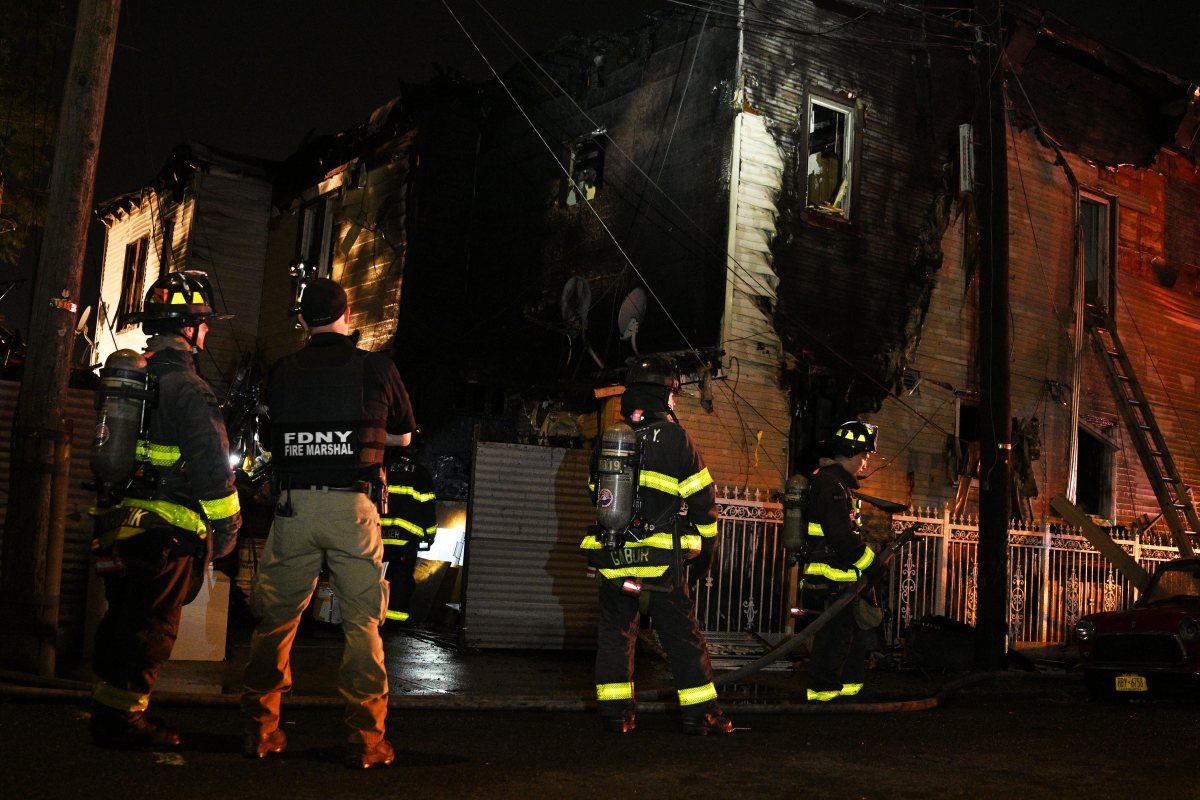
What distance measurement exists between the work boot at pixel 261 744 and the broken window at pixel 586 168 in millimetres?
12473

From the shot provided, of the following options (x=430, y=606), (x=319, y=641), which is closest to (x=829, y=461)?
(x=319, y=641)

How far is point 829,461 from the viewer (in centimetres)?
866

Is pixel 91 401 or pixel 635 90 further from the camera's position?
pixel 635 90

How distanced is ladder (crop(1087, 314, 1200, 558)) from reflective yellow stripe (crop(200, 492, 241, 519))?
607 inches

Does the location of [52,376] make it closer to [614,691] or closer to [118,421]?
[118,421]

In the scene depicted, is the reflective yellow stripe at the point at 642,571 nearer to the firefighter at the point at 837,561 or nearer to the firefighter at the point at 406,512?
the firefighter at the point at 837,561

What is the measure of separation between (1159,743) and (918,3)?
466 inches

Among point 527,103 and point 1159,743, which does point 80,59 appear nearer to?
point 1159,743

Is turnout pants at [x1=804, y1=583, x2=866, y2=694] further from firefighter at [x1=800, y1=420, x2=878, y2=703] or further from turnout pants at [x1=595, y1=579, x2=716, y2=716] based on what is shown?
turnout pants at [x1=595, y1=579, x2=716, y2=716]

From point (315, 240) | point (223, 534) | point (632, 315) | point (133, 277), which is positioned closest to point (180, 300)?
point (223, 534)

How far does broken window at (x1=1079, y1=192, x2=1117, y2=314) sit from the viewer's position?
713 inches

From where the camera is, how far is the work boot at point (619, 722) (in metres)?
6.70

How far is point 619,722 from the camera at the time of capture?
6695mm

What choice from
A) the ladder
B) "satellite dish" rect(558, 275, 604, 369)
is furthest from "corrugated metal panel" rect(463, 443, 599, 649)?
the ladder
